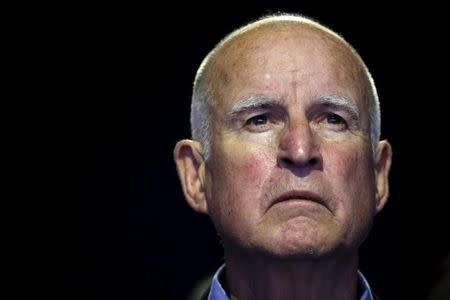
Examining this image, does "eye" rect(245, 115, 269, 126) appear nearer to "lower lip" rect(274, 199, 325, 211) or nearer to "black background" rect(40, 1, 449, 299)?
"lower lip" rect(274, 199, 325, 211)

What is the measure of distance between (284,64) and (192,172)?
1.55 feet

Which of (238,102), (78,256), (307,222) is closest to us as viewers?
(307,222)

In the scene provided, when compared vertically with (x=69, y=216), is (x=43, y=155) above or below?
above

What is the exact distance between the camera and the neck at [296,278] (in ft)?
8.09

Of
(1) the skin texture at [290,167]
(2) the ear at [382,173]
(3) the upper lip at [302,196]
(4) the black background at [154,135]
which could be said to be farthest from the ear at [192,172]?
(4) the black background at [154,135]

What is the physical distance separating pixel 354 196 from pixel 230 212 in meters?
0.35

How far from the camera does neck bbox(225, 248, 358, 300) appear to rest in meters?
2.47

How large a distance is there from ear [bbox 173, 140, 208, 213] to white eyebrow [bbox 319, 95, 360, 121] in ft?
1.45

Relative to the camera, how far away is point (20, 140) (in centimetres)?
379

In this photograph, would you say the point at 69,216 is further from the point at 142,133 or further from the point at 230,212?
the point at 230,212

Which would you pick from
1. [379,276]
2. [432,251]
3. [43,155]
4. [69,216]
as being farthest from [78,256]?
[432,251]

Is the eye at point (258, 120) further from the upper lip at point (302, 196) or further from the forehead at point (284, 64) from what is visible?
the upper lip at point (302, 196)

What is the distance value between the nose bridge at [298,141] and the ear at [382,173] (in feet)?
1.17

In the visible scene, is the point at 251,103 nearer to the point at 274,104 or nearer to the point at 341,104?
the point at 274,104
